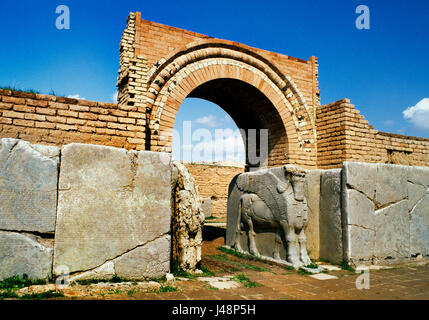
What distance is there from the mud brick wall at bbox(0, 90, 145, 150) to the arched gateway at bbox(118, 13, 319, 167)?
1.74 ft

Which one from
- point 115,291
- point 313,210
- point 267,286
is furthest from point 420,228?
point 115,291

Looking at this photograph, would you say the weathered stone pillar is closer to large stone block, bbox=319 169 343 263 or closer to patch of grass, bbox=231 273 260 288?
patch of grass, bbox=231 273 260 288

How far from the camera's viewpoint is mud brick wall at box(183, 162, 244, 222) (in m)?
16.3

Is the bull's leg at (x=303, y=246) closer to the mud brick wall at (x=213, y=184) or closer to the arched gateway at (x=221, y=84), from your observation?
the arched gateway at (x=221, y=84)

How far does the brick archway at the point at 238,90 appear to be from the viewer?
7203mm

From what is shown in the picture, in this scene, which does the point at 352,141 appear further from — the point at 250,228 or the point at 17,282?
the point at 17,282

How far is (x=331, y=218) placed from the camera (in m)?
5.16

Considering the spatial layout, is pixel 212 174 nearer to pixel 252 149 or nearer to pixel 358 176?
pixel 252 149

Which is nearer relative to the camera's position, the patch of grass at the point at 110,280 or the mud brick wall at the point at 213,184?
the patch of grass at the point at 110,280

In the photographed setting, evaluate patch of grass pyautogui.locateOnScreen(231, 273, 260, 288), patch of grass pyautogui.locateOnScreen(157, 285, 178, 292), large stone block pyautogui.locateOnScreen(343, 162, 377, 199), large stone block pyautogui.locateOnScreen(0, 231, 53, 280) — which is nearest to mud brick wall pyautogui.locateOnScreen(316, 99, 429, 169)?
large stone block pyautogui.locateOnScreen(343, 162, 377, 199)

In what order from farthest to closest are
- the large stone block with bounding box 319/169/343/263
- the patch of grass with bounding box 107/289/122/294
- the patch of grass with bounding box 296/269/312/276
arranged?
1. the large stone block with bounding box 319/169/343/263
2. the patch of grass with bounding box 296/269/312/276
3. the patch of grass with bounding box 107/289/122/294

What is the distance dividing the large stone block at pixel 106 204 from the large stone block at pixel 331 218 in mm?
2784

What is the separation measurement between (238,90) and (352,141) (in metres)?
3.19

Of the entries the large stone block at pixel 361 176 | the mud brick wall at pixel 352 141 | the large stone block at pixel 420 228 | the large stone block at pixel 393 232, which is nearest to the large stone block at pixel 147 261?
the large stone block at pixel 361 176
